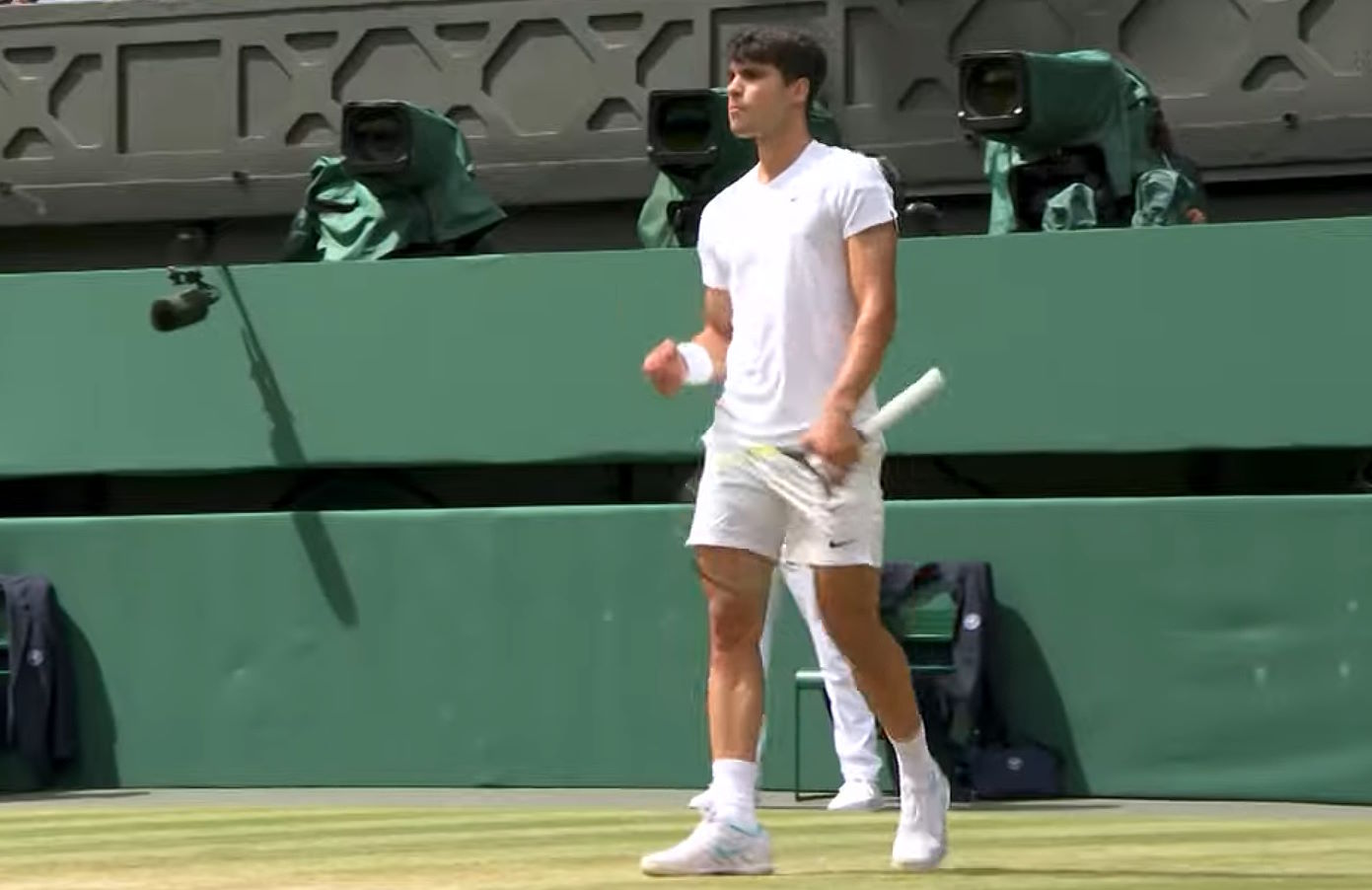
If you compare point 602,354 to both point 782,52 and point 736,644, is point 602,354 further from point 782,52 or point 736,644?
point 736,644

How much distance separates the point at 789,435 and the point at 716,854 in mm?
978

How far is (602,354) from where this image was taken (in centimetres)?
1252

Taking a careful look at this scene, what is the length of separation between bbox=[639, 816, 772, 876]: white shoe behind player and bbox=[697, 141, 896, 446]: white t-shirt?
0.90m

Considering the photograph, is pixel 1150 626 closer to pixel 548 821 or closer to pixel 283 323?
pixel 548 821

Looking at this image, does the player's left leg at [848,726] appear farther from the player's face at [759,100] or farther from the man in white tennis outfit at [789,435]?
the player's face at [759,100]

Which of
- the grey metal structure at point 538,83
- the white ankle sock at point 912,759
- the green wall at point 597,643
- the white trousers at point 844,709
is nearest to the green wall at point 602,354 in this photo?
the green wall at point 597,643

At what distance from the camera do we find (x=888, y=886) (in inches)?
269

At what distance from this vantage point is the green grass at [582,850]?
727 centimetres

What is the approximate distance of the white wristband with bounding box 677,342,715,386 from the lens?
7234 millimetres

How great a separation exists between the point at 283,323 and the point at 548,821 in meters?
3.49

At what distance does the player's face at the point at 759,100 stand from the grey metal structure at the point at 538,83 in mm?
6917

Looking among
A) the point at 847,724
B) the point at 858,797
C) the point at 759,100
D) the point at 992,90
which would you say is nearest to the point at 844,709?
the point at 847,724

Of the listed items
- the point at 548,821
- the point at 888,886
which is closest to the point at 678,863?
the point at 888,886

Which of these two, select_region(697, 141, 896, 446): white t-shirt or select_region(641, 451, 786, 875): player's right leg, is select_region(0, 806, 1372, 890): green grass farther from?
select_region(697, 141, 896, 446): white t-shirt
